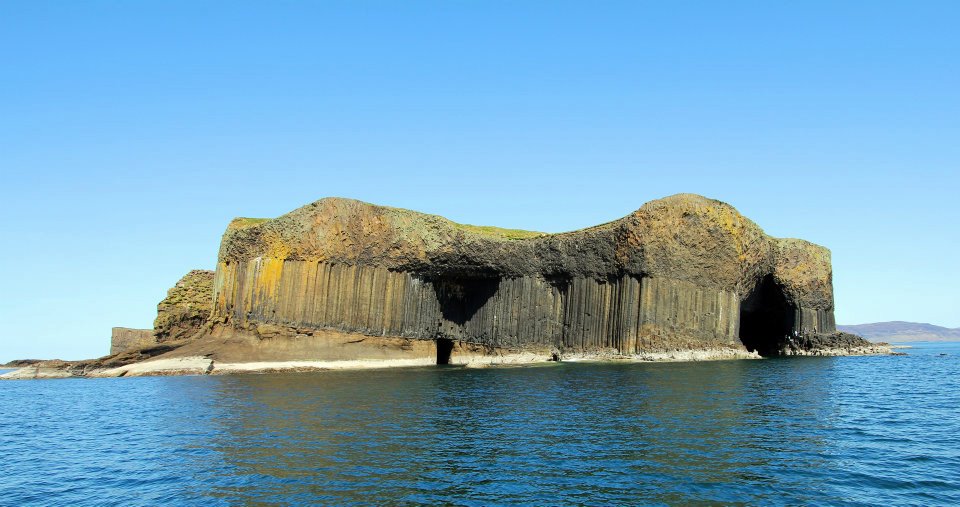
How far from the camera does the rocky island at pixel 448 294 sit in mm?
57094

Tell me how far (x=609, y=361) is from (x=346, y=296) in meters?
23.1

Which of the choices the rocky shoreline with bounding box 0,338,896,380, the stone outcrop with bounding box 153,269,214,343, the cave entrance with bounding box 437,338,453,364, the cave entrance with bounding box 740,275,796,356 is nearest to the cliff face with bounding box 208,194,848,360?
the rocky shoreline with bounding box 0,338,896,380

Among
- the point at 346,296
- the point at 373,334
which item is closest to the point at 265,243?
the point at 346,296

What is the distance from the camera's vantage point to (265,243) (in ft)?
192

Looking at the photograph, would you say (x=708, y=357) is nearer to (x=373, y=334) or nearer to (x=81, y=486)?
(x=373, y=334)

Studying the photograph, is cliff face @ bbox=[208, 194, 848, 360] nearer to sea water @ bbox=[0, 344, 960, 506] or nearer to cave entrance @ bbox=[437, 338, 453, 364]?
cave entrance @ bbox=[437, 338, 453, 364]

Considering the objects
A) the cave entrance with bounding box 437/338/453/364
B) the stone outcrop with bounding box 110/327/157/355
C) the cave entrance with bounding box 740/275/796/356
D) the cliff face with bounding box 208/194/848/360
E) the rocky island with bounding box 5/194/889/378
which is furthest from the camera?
the stone outcrop with bounding box 110/327/157/355

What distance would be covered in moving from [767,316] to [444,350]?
36.4m

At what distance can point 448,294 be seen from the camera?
215 ft

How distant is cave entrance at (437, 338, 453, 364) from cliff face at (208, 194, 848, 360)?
1.57 meters

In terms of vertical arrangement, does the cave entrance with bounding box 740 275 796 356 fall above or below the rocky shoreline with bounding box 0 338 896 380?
above

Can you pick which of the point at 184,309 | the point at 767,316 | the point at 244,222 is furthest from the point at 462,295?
the point at 767,316

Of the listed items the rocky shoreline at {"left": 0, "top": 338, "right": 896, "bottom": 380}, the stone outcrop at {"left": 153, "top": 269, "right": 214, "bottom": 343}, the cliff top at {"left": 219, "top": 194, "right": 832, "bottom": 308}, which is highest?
the cliff top at {"left": 219, "top": 194, "right": 832, "bottom": 308}

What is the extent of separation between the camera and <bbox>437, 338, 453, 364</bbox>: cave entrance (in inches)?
2596
